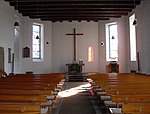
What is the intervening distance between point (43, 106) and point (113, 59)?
1187cm

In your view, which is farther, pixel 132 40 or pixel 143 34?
pixel 132 40

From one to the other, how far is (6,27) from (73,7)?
3.43 meters

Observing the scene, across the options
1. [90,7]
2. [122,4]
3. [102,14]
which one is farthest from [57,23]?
[122,4]

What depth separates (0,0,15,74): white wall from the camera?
30.4ft

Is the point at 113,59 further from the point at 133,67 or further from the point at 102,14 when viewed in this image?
the point at 102,14

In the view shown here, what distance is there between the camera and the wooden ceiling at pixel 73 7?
10.0 metres

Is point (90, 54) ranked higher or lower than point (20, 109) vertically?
higher

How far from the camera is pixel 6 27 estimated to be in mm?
9914

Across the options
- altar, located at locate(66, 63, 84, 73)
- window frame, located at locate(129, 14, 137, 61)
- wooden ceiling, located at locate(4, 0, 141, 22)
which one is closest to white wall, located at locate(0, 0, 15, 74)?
wooden ceiling, located at locate(4, 0, 141, 22)

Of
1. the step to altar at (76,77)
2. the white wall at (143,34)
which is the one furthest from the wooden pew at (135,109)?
the step to altar at (76,77)

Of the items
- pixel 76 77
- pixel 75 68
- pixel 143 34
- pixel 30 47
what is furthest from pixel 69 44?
pixel 143 34

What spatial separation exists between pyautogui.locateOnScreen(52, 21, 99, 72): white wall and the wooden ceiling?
7.64ft

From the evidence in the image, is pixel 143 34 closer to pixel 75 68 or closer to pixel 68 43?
pixel 75 68

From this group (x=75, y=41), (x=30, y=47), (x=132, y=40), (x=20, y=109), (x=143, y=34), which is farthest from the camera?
(x=75, y=41)
